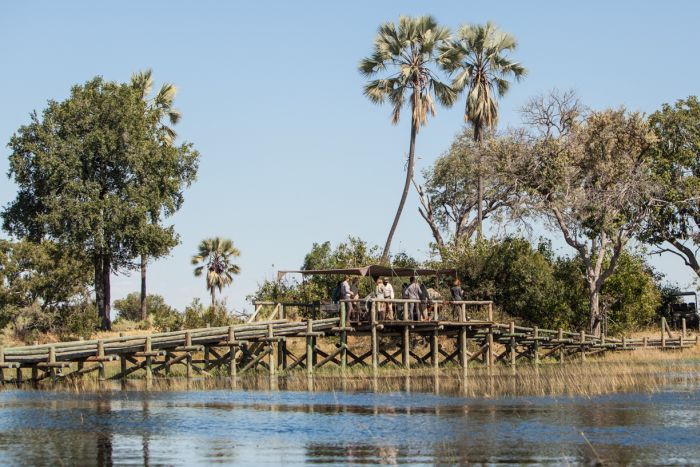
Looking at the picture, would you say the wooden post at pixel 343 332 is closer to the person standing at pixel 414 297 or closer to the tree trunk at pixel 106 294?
the person standing at pixel 414 297

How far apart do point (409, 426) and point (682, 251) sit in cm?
4247

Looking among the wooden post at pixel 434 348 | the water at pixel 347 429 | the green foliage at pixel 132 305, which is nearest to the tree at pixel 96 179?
the wooden post at pixel 434 348

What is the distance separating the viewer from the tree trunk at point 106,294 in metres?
60.3

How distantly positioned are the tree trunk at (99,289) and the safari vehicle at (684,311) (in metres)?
31.1

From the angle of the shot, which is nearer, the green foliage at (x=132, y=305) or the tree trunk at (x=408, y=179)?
the tree trunk at (x=408, y=179)

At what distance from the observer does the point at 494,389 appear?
31578mm

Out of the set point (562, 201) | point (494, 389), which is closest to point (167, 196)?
point (562, 201)

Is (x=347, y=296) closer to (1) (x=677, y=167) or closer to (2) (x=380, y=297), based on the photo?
(2) (x=380, y=297)

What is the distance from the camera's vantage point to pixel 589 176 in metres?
52.5

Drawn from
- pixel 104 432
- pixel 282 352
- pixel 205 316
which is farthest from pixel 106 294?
pixel 104 432

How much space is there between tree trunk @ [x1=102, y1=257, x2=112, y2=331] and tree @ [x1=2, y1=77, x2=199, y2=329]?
0.05 metres

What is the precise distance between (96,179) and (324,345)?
688 inches

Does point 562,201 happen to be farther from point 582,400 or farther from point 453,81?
point 582,400

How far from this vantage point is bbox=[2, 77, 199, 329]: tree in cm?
5828
